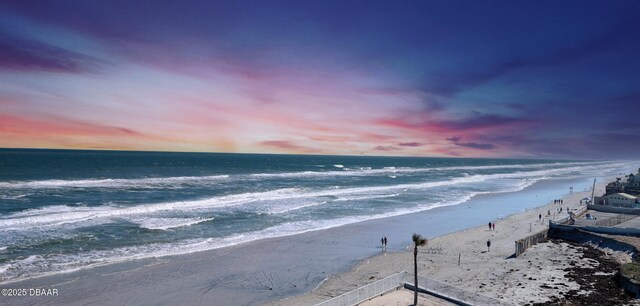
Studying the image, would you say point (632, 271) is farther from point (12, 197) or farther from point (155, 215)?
point (12, 197)

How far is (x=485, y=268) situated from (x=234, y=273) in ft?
52.7

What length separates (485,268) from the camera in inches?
988

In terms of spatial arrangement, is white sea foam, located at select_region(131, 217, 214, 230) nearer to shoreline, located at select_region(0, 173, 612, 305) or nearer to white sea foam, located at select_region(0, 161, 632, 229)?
white sea foam, located at select_region(0, 161, 632, 229)

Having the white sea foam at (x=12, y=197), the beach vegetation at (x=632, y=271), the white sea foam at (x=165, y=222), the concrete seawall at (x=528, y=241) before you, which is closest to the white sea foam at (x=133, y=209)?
the white sea foam at (x=165, y=222)

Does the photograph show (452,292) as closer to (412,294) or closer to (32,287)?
(412,294)

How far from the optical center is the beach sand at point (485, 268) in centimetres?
2050

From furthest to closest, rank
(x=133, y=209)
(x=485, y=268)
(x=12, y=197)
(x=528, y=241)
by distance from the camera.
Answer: (x=12, y=197) → (x=133, y=209) → (x=528, y=241) → (x=485, y=268)

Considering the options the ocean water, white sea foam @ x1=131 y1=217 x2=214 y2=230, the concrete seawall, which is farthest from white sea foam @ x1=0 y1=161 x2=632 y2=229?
the concrete seawall

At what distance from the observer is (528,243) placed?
30.1 m

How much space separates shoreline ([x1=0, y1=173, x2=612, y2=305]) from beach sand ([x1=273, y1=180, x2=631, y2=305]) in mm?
1232

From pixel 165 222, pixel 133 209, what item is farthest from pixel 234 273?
pixel 133 209

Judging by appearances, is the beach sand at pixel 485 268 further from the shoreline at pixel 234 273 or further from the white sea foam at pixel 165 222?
the white sea foam at pixel 165 222

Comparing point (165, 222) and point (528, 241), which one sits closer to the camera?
point (528, 241)

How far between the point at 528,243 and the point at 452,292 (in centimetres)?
1404
